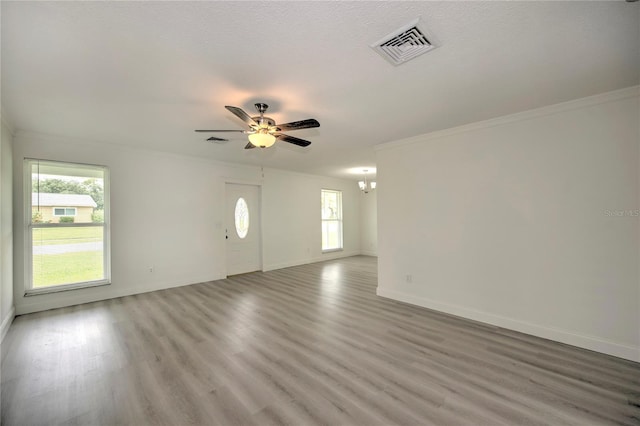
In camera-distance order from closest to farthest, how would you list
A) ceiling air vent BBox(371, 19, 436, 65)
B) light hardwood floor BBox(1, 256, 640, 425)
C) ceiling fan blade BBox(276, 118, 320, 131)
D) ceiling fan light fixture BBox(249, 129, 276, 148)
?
ceiling air vent BBox(371, 19, 436, 65), light hardwood floor BBox(1, 256, 640, 425), ceiling fan blade BBox(276, 118, 320, 131), ceiling fan light fixture BBox(249, 129, 276, 148)

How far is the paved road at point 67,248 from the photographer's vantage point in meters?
3.97

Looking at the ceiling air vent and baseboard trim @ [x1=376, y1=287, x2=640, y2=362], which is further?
baseboard trim @ [x1=376, y1=287, x2=640, y2=362]

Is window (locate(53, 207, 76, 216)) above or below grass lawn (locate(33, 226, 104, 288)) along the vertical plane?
above

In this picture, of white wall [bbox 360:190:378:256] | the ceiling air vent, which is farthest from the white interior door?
the ceiling air vent

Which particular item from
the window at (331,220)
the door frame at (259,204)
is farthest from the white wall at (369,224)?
the door frame at (259,204)

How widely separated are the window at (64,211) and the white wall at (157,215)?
1.16 ft

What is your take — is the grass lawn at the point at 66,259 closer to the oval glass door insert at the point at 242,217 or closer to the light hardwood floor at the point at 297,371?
the light hardwood floor at the point at 297,371

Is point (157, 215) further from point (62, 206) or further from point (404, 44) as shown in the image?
point (404, 44)

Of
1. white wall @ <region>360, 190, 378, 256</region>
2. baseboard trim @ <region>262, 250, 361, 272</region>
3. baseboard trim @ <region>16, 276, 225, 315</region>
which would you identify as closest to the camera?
baseboard trim @ <region>16, 276, 225, 315</region>

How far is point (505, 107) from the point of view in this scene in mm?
2996

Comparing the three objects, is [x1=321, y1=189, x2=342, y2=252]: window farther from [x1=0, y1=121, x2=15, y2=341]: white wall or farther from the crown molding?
[x1=0, y1=121, x2=15, y2=341]: white wall

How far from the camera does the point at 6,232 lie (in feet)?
10.8

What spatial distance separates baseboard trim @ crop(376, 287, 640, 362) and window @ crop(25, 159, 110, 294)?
5.02m

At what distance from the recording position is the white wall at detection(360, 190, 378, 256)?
29.6 feet
